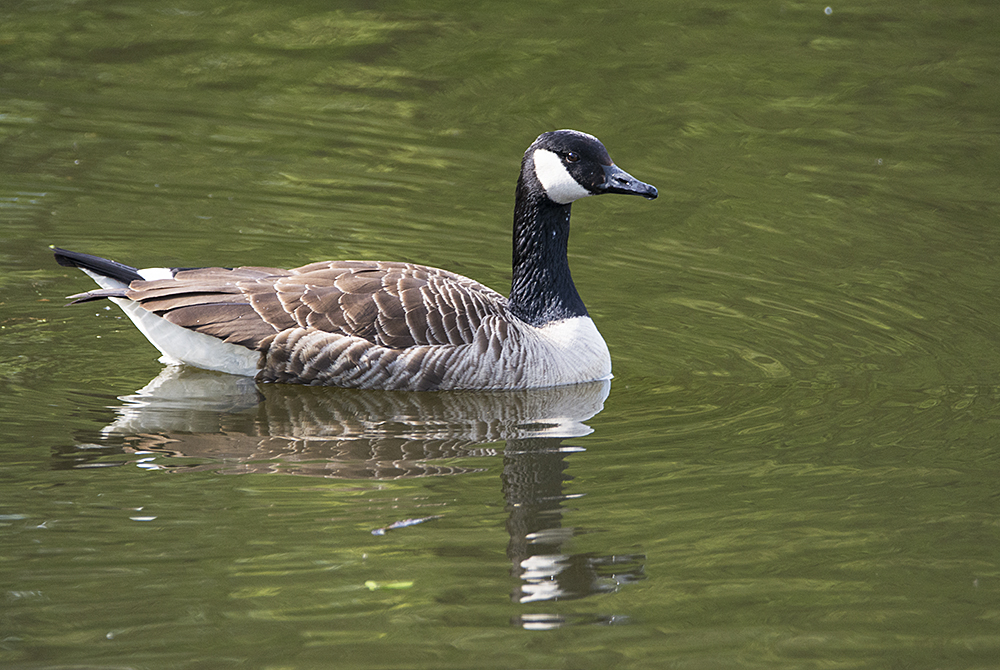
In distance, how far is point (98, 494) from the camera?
28.6 feet

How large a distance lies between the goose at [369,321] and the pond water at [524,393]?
31 centimetres

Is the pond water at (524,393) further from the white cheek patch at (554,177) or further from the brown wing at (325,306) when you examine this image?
the white cheek patch at (554,177)

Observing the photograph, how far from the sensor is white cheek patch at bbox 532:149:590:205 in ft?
37.1

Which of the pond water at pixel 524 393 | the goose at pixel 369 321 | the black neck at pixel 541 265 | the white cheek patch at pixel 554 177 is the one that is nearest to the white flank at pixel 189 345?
the goose at pixel 369 321

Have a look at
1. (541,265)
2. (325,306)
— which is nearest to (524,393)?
(541,265)

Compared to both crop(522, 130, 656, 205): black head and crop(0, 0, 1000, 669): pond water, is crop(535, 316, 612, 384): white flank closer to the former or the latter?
crop(0, 0, 1000, 669): pond water

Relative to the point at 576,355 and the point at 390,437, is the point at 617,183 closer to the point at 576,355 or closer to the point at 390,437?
the point at 576,355

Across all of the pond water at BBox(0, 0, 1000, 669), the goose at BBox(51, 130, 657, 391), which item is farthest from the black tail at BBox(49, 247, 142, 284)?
the pond water at BBox(0, 0, 1000, 669)

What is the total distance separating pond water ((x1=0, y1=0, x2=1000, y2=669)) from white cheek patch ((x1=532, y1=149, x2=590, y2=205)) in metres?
1.71

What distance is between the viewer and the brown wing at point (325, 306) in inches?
436

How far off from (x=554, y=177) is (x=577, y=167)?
228 millimetres

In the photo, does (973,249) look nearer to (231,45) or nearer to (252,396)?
(252,396)

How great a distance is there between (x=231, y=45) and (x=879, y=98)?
9067 millimetres

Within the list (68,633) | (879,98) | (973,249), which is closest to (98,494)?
(68,633)
